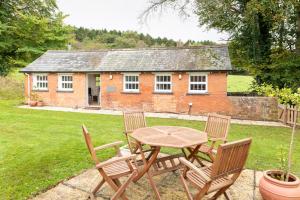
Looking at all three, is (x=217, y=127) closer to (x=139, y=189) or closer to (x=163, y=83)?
(x=139, y=189)

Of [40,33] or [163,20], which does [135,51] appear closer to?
[163,20]

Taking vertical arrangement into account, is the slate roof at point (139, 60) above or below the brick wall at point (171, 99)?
above

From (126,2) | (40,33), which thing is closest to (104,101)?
(126,2)

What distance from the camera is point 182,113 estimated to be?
15.8 meters

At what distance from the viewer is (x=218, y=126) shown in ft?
20.6

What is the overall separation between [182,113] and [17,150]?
10.6 meters

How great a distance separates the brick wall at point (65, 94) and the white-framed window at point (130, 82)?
3.22 metres

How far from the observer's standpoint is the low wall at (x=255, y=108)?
13.6m

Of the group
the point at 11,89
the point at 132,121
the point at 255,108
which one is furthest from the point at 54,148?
the point at 11,89

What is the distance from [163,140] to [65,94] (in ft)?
49.5

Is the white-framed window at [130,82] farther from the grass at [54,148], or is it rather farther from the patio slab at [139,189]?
the patio slab at [139,189]

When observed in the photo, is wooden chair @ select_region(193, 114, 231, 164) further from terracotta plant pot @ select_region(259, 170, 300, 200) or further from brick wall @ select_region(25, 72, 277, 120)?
brick wall @ select_region(25, 72, 277, 120)

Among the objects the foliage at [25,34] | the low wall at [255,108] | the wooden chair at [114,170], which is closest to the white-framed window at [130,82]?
the low wall at [255,108]

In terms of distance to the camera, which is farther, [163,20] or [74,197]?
[163,20]
